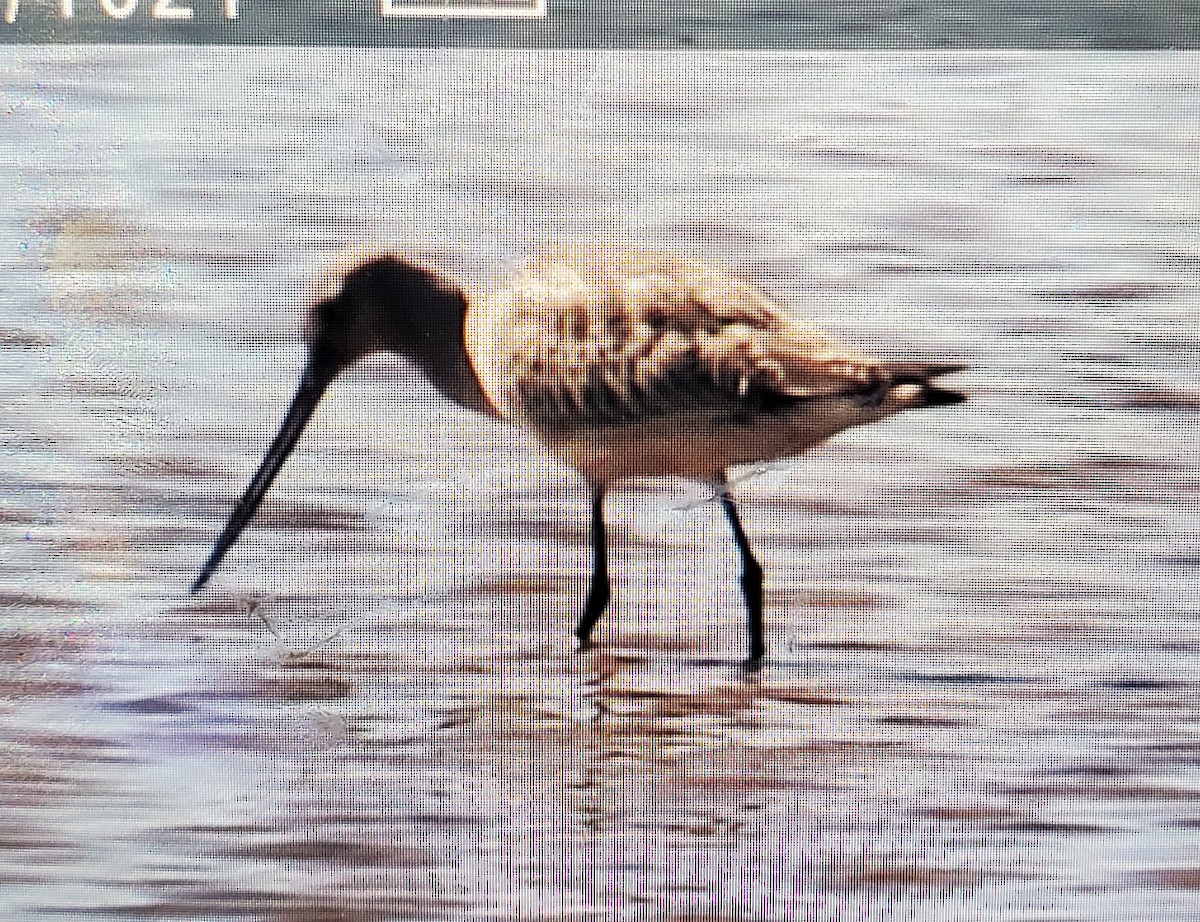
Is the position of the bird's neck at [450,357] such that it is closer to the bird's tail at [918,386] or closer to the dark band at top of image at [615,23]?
the dark band at top of image at [615,23]

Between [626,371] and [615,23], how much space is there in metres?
0.37

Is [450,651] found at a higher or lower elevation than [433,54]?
lower

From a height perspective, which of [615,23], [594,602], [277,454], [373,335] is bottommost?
[594,602]

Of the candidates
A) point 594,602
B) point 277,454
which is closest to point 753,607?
point 594,602

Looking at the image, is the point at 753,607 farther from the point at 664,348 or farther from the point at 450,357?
the point at 450,357

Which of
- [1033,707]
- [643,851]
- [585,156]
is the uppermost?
[585,156]

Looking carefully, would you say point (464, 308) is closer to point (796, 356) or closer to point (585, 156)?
point (585, 156)

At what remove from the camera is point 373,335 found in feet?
6.32

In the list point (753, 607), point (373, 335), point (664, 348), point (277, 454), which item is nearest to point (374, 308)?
point (373, 335)

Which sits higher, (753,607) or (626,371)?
(626,371)

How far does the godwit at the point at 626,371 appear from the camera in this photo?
1.85 metres

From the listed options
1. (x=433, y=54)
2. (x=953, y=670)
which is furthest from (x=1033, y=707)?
(x=433, y=54)

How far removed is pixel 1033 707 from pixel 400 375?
2.43ft

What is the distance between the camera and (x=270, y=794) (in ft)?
6.00
